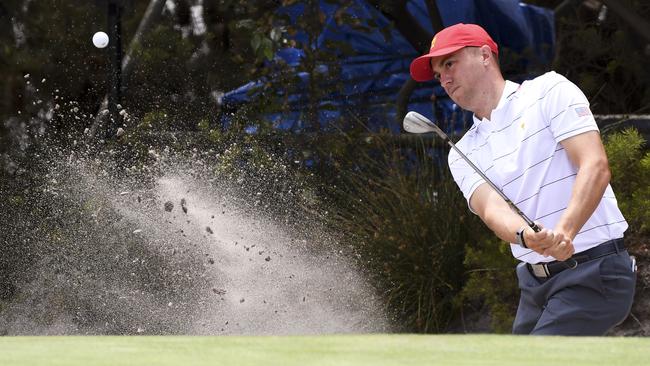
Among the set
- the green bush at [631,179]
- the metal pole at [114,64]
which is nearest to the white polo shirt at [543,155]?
the green bush at [631,179]

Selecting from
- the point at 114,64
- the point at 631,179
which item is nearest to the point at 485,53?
the point at 631,179

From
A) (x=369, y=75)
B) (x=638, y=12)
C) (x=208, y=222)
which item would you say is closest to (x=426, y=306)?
(x=208, y=222)

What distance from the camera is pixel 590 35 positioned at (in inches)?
288

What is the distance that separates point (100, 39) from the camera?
23.3 ft

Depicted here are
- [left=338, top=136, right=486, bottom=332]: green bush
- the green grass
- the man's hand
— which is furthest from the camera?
[left=338, top=136, right=486, bottom=332]: green bush

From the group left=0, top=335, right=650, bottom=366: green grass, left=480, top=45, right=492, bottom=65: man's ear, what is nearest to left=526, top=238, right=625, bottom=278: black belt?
left=480, top=45, right=492, bottom=65: man's ear

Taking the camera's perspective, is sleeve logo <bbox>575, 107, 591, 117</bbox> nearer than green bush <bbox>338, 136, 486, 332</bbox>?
Yes

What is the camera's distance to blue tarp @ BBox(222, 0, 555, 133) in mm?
7039

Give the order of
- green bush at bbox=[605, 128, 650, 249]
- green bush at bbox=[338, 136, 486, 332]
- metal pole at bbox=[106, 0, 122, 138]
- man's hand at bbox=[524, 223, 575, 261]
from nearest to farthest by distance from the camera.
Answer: man's hand at bbox=[524, 223, 575, 261], green bush at bbox=[605, 128, 650, 249], green bush at bbox=[338, 136, 486, 332], metal pole at bbox=[106, 0, 122, 138]

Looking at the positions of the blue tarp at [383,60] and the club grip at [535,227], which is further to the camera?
the blue tarp at [383,60]

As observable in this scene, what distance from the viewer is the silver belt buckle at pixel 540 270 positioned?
3344 mm

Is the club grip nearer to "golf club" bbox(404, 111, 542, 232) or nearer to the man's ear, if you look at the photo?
"golf club" bbox(404, 111, 542, 232)

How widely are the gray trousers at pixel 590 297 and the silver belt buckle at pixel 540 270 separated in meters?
0.03

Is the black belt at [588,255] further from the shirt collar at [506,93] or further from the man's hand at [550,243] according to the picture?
the shirt collar at [506,93]
